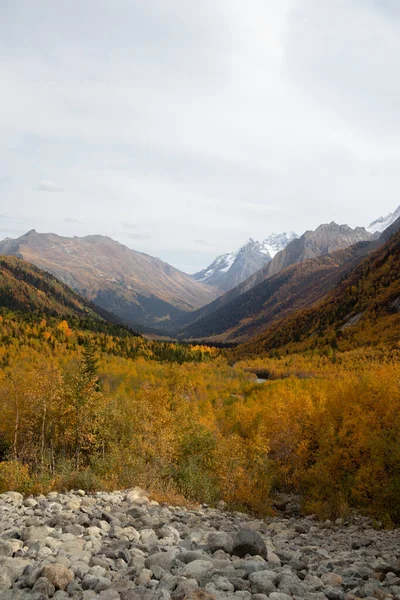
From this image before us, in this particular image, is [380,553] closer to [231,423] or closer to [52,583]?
[52,583]

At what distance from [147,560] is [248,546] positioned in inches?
166

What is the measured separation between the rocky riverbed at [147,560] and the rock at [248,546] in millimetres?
33

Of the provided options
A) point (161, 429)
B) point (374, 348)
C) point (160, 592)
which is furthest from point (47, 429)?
point (374, 348)

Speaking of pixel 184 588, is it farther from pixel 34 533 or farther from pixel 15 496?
pixel 15 496

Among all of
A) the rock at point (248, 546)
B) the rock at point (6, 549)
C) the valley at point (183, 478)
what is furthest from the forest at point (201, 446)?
the rock at point (248, 546)

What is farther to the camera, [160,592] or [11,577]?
[11,577]

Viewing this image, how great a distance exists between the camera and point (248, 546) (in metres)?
14.1

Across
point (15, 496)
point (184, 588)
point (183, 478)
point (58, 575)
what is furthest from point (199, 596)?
point (183, 478)

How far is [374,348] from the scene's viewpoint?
359ft

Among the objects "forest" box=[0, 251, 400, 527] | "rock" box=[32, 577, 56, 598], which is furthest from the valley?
"forest" box=[0, 251, 400, 527]

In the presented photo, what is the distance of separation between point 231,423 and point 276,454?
13.7m

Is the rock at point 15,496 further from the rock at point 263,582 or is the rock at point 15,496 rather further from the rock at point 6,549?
the rock at point 263,582

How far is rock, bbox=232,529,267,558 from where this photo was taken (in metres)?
14.1

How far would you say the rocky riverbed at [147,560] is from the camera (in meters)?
9.70
